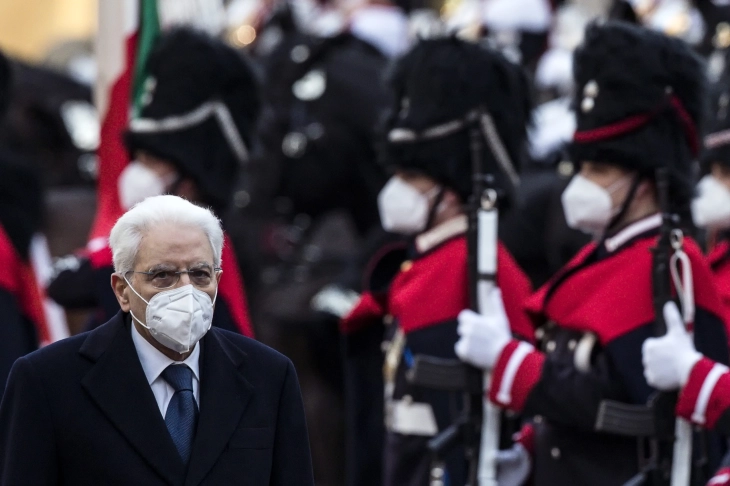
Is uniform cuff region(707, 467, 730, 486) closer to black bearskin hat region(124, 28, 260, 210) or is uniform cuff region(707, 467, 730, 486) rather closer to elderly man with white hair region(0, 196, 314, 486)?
elderly man with white hair region(0, 196, 314, 486)

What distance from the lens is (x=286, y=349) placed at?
30.2 feet

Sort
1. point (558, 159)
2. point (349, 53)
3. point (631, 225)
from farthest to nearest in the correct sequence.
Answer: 1. point (349, 53)
2. point (558, 159)
3. point (631, 225)

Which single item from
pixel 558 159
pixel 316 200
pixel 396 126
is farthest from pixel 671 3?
pixel 396 126

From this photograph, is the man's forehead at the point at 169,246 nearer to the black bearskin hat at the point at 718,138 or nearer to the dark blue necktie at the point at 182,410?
the dark blue necktie at the point at 182,410

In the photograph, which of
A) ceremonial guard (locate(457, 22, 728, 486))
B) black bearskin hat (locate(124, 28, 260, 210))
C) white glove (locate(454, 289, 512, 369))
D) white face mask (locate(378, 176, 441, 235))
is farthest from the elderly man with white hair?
black bearskin hat (locate(124, 28, 260, 210))

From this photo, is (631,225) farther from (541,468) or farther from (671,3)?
(671,3)

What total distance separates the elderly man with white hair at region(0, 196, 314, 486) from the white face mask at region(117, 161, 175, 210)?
2.75m

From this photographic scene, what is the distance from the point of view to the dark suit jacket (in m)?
3.81

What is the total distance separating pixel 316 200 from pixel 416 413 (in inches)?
138

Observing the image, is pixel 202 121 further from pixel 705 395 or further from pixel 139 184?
pixel 705 395

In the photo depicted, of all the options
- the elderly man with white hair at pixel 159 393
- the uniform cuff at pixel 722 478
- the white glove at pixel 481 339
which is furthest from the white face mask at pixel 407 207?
the elderly man with white hair at pixel 159 393

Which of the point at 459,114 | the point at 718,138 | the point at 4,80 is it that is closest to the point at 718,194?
the point at 718,138

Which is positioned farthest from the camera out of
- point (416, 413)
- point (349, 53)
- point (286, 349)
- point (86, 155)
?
point (86, 155)

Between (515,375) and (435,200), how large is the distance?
0.96m
